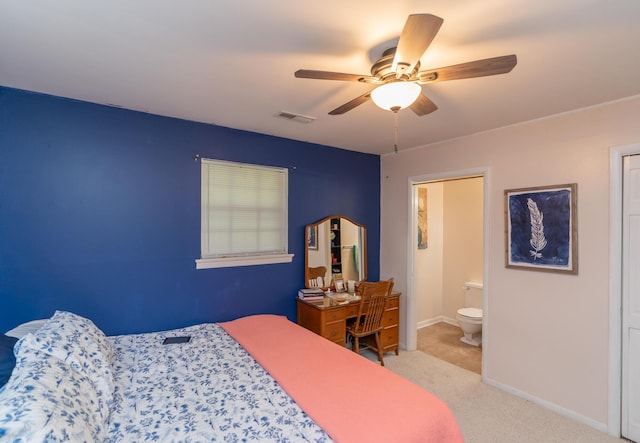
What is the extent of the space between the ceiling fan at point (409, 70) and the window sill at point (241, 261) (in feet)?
6.65

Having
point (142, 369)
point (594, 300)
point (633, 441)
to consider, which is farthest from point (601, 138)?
point (142, 369)

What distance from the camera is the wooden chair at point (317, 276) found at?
3621 mm

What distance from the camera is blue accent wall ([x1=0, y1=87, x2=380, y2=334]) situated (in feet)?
7.47

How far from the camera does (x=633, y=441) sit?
7.64ft

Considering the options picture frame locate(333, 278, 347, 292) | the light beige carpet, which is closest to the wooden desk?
picture frame locate(333, 278, 347, 292)

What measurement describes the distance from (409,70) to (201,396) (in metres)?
1.95

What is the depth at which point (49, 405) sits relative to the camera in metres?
1.16

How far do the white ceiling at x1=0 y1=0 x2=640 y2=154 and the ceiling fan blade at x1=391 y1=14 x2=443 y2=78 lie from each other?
194 millimetres

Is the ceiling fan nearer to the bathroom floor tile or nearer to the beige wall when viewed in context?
the beige wall

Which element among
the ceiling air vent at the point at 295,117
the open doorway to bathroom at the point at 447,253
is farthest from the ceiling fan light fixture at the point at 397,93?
the open doorway to bathroom at the point at 447,253

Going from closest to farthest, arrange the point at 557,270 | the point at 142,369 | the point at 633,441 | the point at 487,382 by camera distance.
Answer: the point at 142,369 < the point at 633,441 < the point at 557,270 < the point at 487,382

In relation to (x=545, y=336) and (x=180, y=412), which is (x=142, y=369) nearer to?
(x=180, y=412)

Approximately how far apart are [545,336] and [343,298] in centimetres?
186

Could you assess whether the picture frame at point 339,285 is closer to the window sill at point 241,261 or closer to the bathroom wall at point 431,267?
the window sill at point 241,261
